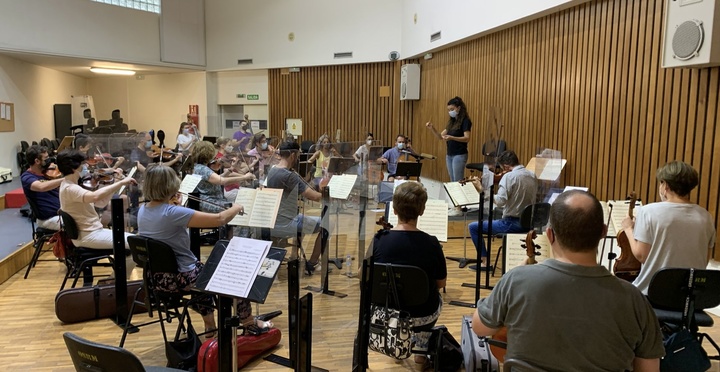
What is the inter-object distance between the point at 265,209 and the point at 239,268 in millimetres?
1458

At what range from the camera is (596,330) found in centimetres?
174

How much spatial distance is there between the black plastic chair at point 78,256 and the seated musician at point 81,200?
0.07m

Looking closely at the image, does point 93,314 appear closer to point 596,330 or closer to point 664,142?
point 596,330

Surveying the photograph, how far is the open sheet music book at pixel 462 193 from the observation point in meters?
5.62

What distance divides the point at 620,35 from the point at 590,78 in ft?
2.13

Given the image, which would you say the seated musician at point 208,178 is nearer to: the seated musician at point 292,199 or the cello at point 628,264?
the seated musician at point 292,199

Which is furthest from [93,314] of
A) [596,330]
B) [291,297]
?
[596,330]

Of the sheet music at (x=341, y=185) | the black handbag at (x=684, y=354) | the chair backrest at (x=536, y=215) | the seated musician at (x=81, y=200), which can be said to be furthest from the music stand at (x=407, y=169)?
the black handbag at (x=684, y=354)

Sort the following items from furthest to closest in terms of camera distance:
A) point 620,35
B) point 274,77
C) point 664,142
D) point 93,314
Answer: point 274,77 < point 620,35 < point 664,142 < point 93,314

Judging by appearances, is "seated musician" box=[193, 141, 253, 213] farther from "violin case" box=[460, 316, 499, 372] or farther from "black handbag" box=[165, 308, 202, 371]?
"violin case" box=[460, 316, 499, 372]

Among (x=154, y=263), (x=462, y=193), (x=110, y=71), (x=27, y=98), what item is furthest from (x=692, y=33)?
(x=110, y=71)

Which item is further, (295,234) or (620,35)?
(620,35)

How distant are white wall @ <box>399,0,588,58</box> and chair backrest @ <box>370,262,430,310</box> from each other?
5.08m

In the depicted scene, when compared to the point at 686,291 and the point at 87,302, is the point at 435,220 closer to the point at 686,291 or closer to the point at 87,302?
the point at 686,291
